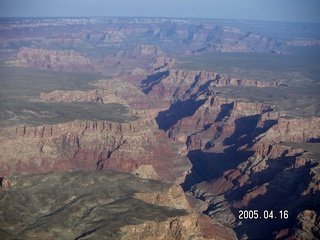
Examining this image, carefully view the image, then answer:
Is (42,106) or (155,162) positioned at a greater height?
(42,106)

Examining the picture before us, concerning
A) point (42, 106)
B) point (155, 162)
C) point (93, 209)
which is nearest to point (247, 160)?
point (155, 162)

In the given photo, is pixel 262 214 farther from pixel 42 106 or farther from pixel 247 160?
pixel 42 106

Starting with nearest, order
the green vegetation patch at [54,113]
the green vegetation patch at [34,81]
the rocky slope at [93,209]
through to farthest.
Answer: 1. the rocky slope at [93,209]
2. the green vegetation patch at [54,113]
3. the green vegetation patch at [34,81]

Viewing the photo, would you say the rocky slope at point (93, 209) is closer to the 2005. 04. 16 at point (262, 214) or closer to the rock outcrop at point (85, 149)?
the 2005. 04. 16 at point (262, 214)

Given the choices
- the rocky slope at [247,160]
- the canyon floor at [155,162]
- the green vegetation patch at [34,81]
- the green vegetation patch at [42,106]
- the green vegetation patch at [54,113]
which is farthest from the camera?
the green vegetation patch at [34,81]

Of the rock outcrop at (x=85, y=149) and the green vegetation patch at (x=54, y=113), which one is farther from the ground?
the green vegetation patch at (x=54, y=113)

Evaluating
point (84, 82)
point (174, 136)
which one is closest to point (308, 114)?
point (174, 136)

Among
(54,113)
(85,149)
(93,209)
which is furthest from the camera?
(54,113)

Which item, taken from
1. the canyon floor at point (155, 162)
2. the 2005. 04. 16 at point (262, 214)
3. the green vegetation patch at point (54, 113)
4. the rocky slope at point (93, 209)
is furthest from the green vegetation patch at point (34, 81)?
the 2005. 04. 16 at point (262, 214)

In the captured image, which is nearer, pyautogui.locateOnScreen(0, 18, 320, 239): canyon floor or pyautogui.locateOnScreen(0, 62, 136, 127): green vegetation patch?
pyautogui.locateOnScreen(0, 18, 320, 239): canyon floor

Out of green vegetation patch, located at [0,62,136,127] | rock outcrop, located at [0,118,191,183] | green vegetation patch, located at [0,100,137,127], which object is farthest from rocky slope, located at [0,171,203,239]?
green vegetation patch, located at [0,62,136,127]

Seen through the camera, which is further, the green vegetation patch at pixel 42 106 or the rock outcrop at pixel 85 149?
the green vegetation patch at pixel 42 106

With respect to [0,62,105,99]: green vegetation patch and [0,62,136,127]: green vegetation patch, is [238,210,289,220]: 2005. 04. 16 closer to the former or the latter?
[0,62,136,127]: green vegetation patch
